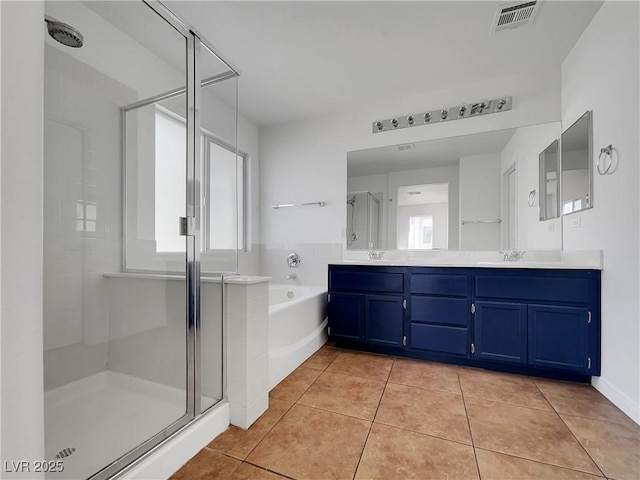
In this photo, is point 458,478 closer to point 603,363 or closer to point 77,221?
point 603,363

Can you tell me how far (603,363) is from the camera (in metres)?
1.77

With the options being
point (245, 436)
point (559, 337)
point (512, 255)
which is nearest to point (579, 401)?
point (559, 337)

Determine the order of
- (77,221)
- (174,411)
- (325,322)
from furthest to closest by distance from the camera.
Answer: (325,322), (77,221), (174,411)

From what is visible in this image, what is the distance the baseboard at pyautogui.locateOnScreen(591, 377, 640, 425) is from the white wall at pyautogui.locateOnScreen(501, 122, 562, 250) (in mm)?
1025

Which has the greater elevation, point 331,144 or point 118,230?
point 331,144

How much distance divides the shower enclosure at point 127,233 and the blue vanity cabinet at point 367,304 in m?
1.09

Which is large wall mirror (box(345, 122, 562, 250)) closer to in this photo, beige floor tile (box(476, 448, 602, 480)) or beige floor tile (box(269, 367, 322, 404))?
beige floor tile (box(269, 367, 322, 404))

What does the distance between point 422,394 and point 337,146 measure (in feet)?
8.15

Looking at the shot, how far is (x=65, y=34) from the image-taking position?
1.55m

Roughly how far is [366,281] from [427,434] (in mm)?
1238

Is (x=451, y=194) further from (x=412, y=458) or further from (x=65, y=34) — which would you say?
(x=65, y=34)

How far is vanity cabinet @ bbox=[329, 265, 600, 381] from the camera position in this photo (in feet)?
6.11

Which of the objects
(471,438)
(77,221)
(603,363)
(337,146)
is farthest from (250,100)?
(603,363)

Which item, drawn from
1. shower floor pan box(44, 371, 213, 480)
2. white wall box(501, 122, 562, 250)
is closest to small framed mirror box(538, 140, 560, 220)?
white wall box(501, 122, 562, 250)
